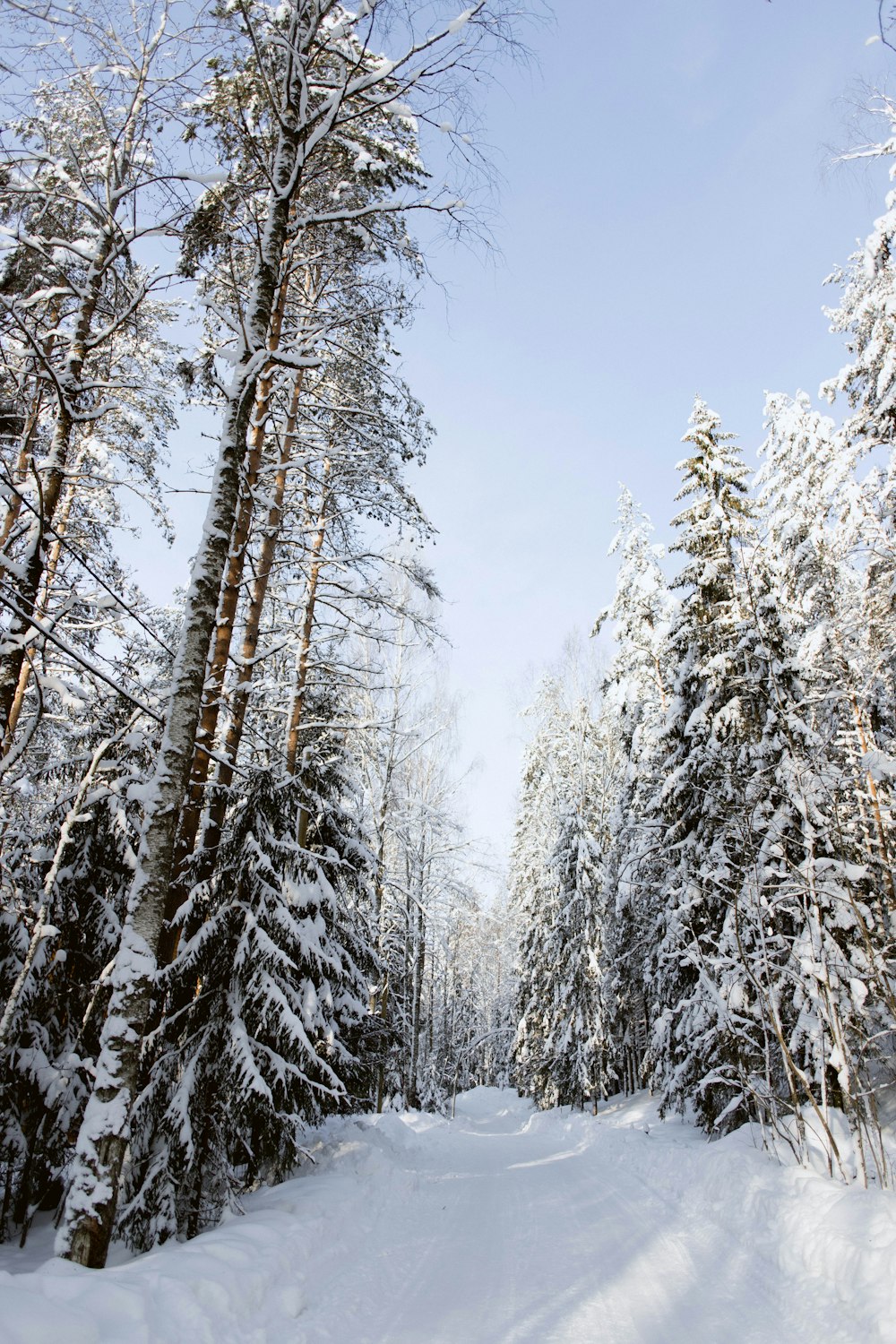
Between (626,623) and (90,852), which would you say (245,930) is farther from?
(626,623)

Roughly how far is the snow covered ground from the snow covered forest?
1.77 feet

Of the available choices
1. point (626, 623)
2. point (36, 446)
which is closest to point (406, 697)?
point (626, 623)

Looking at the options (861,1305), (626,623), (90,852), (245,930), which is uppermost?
(626,623)

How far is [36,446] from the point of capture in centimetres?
908

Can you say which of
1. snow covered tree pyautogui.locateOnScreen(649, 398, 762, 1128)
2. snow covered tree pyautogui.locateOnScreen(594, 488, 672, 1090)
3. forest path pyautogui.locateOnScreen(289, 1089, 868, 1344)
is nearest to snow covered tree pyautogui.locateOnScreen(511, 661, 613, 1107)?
snow covered tree pyautogui.locateOnScreen(594, 488, 672, 1090)

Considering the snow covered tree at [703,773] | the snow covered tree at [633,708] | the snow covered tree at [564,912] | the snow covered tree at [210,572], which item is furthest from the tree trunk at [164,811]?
the snow covered tree at [564,912]

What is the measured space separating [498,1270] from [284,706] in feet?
24.2

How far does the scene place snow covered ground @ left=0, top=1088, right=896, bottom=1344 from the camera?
3596 millimetres

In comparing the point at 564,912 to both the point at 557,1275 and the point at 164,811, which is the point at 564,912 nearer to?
the point at 557,1275

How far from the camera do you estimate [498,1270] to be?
18.4ft

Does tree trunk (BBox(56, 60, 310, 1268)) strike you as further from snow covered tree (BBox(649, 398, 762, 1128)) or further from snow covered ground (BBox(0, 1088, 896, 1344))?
snow covered tree (BBox(649, 398, 762, 1128))

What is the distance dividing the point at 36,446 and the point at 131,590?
2.34m

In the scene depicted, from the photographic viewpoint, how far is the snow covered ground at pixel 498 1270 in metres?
3.60

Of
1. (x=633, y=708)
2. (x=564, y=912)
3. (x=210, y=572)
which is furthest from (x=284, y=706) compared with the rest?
(x=564, y=912)
